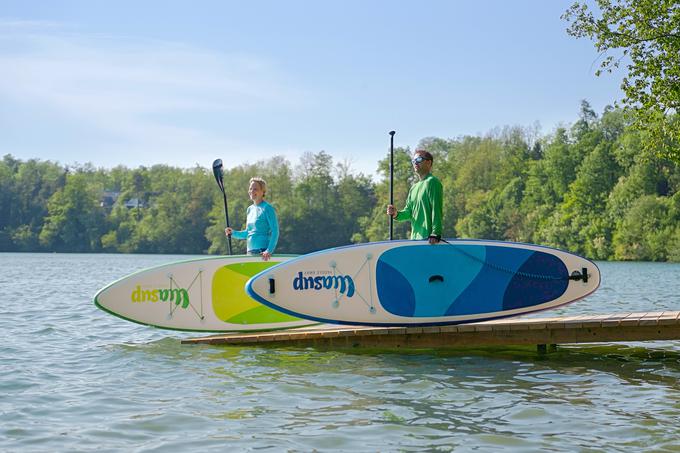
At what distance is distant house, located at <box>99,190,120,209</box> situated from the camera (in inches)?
4380

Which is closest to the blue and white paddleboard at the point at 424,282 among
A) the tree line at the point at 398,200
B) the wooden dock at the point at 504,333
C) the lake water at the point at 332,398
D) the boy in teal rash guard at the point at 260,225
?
the wooden dock at the point at 504,333

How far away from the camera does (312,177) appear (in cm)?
8988

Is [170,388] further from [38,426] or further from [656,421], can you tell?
[656,421]

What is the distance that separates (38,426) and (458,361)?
460 centimetres

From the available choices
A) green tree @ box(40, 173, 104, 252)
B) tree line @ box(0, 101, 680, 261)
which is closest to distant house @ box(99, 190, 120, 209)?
tree line @ box(0, 101, 680, 261)

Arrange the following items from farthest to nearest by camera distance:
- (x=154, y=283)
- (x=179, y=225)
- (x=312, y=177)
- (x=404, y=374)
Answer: (x=179, y=225) → (x=312, y=177) → (x=154, y=283) → (x=404, y=374)

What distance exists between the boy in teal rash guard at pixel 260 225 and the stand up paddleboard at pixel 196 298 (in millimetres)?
249

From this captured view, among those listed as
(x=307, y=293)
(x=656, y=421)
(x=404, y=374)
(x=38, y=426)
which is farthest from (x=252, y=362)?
(x=656, y=421)

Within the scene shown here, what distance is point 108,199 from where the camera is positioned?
11588cm

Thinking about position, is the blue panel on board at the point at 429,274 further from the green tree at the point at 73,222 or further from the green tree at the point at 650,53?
the green tree at the point at 73,222

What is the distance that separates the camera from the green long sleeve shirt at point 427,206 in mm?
9164

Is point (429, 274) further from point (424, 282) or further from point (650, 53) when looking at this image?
point (650, 53)

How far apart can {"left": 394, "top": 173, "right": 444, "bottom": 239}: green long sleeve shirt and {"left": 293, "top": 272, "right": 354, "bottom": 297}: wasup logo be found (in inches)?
38.2

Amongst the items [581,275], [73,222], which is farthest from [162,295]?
[73,222]
